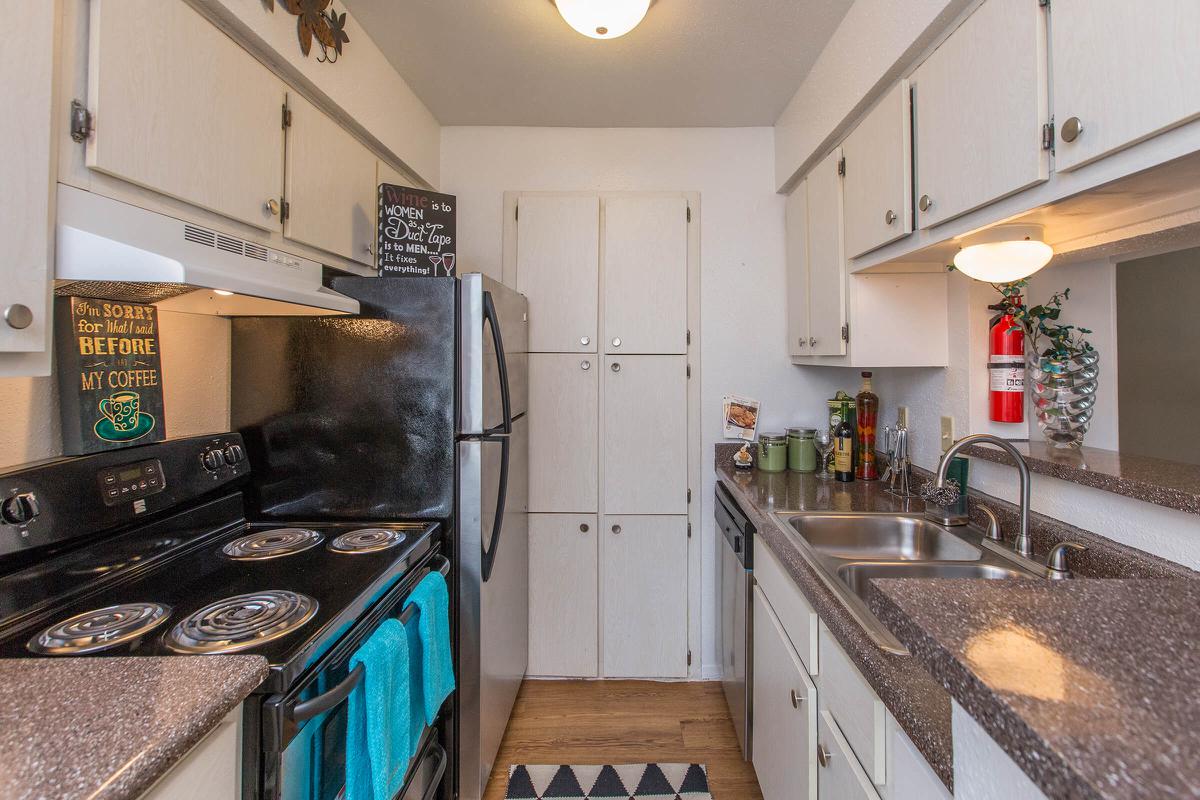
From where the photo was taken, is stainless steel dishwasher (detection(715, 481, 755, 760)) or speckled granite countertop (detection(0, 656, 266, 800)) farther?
stainless steel dishwasher (detection(715, 481, 755, 760))

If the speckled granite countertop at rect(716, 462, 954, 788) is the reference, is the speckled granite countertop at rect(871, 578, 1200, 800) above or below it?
above

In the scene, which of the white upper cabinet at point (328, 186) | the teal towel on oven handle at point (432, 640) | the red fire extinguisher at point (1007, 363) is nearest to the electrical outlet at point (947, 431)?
the red fire extinguisher at point (1007, 363)

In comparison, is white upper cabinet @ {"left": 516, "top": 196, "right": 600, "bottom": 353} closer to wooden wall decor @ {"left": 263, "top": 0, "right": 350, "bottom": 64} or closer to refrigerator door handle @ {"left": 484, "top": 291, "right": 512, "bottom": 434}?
refrigerator door handle @ {"left": 484, "top": 291, "right": 512, "bottom": 434}

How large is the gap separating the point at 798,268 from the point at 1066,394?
3.70ft

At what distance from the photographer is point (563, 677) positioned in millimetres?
2486

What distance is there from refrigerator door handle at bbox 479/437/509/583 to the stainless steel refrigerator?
57 mm

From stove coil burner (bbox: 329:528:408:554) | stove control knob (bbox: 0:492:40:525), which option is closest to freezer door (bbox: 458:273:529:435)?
stove coil burner (bbox: 329:528:408:554)

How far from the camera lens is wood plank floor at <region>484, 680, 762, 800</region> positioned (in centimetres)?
195

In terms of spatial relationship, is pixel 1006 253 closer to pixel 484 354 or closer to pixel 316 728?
pixel 484 354

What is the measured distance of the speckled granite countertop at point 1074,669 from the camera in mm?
316

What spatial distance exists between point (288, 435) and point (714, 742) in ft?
6.27

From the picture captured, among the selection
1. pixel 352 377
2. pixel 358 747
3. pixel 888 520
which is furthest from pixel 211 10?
A: pixel 888 520

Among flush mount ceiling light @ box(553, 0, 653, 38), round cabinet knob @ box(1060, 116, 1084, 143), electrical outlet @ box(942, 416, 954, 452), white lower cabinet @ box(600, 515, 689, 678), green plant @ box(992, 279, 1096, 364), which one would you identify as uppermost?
flush mount ceiling light @ box(553, 0, 653, 38)

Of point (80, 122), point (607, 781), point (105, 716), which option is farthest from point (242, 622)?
point (607, 781)
